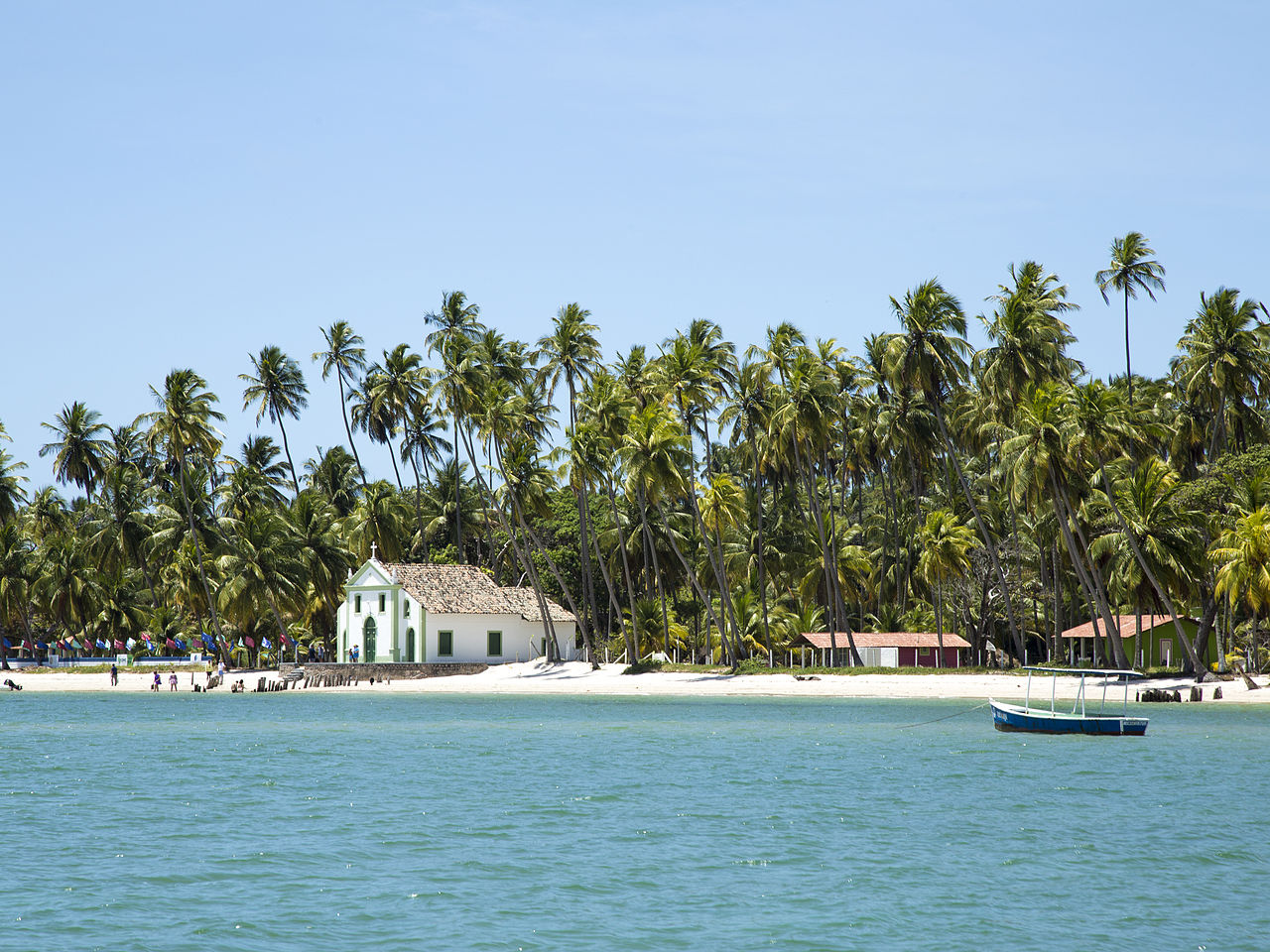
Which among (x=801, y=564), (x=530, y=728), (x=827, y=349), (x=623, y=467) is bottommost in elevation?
(x=530, y=728)

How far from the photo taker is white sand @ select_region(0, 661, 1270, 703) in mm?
52531

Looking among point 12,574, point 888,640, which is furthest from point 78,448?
point 888,640

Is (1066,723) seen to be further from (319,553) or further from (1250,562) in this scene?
(319,553)

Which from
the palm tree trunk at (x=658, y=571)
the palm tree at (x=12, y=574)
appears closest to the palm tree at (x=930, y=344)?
the palm tree trunk at (x=658, y=571)

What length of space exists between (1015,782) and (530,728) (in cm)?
1854

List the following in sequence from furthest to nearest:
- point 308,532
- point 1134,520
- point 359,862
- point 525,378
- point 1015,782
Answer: point 525,378 < point 308,532 < point 1134,520 < point 1015,782 < point 359,862

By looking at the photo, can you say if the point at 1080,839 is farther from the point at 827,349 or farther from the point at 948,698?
the point at 827,349

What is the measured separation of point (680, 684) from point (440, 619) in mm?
16340

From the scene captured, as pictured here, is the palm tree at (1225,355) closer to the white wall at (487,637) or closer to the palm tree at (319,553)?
the white wall at (487,637)

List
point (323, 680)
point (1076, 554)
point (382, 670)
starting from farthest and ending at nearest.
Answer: point (382, 670), point (323, 680), point (1076, 554)

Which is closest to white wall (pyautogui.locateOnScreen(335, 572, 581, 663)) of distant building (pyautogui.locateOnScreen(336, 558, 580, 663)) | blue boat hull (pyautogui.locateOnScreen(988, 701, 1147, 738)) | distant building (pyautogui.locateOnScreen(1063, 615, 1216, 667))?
distant building (pyautogui.locateOnScreen(336, 558, 580, 663))

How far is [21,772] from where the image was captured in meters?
30.6

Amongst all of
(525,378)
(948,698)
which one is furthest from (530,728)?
(525,378)

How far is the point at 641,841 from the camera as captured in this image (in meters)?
21.3
